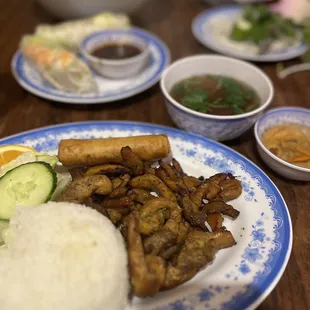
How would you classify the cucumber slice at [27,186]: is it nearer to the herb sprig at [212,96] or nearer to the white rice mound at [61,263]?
the white rice mound at [61,263]

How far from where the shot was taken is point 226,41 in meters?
3.77

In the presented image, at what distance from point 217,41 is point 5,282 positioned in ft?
9.75

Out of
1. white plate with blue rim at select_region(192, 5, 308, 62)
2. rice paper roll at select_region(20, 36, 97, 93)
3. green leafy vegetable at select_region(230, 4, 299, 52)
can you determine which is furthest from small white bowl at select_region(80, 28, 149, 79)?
green leafy vegetable at select_region(230, 4, 299, 52)

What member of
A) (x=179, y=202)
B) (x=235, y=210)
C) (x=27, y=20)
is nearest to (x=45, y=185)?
(x=179, y=202)

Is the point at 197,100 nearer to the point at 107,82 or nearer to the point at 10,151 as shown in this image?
the point at 107,82

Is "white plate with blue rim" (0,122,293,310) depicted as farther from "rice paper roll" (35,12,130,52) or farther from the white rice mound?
"rice paper roll" (35,12,130,52)

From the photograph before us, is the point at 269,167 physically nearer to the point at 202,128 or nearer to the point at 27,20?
the point at 202,128

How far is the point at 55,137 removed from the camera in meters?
2.44

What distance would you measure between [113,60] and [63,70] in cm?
45

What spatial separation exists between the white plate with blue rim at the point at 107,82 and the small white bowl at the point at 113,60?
0.13 feet

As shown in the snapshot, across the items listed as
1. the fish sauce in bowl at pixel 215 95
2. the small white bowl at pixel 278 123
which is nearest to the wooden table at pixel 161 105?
the small white bowl at pixel 278 123

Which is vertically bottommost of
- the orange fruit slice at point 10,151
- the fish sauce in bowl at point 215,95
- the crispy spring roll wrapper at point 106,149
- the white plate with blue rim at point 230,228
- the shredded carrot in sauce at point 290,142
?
the shredded carrot in sauce at point 290,142

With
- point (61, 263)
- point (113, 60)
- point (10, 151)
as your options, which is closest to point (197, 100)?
point (113, 60)

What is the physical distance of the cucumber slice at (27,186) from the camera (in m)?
1.87
